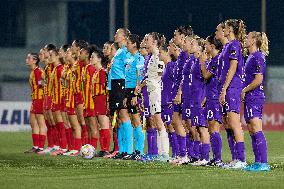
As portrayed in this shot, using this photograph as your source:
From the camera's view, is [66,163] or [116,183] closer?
[116,183]

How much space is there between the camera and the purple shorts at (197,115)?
1348 centimetres

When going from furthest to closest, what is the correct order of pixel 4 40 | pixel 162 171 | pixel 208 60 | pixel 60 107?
pixel 4 40 → pixel 60 107 → pixel 208 60 → pixel 162 171

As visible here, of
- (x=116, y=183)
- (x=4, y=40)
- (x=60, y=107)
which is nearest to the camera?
(x=116, y=183)

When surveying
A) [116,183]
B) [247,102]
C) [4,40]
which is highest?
[4,40]

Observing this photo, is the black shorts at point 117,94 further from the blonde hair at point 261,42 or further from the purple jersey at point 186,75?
the blonde hair at point 261,42

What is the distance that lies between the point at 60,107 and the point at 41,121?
0.86 m

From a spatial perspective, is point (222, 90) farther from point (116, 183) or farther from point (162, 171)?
point (116, 183)

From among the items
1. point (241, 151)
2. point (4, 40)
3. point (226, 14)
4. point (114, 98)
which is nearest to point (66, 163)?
point (114, 98)

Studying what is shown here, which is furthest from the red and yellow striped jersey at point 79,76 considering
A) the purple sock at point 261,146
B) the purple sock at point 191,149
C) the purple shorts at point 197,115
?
the purple sock at point 261,146

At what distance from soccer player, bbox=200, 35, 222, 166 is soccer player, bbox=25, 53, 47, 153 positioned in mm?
5106

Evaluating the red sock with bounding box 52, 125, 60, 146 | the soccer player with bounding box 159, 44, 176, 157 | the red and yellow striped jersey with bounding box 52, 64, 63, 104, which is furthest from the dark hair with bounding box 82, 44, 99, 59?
the soccer player with bounding box 159, 44, 176, 157

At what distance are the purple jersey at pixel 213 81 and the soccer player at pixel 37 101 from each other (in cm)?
519

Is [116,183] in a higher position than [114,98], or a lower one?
lower

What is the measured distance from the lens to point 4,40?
3866 cm
